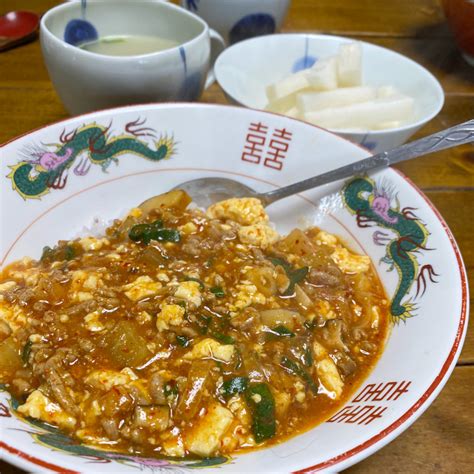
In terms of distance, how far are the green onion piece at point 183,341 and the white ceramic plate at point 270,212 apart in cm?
32

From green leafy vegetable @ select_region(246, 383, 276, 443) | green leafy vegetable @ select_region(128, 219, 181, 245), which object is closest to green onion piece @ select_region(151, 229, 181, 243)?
green leafy vegetable @ select_region(128, 219, 181, 245)

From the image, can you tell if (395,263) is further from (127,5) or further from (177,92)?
(127,5)

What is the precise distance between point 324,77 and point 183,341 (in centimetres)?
155

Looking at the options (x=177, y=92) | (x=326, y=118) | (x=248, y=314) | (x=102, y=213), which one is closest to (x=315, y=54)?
(x=326, y=118)

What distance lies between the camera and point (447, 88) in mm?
3203

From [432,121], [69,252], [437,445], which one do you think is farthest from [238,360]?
[432,121]

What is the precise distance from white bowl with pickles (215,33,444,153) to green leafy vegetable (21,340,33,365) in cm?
141

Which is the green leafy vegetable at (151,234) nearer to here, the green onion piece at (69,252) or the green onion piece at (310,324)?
the green onion piece at (69,252)

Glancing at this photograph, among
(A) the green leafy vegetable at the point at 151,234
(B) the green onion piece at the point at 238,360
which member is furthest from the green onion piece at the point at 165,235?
(B) the green onion piece at the point at 238,360

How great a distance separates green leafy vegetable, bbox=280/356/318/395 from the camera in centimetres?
150

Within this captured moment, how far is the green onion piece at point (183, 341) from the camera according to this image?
1498 mm

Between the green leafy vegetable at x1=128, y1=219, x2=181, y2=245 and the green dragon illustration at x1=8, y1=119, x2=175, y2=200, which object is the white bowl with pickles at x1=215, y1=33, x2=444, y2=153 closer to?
the green dragon illustration at x1=8, y1=119, x2=175, y2=200

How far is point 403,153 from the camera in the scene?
201 cm

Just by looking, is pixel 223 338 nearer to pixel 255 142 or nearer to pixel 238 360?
pixel 238 360
